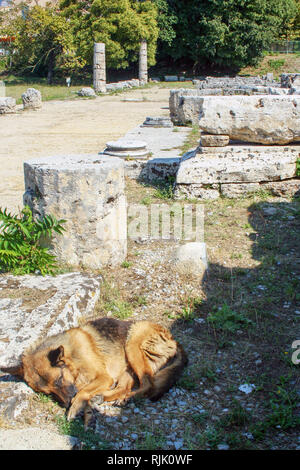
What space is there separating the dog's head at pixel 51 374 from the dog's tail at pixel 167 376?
0.54 meters

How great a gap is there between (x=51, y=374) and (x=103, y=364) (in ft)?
1.27

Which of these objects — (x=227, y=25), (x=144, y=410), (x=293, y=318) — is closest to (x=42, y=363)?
(x=144, y=410)

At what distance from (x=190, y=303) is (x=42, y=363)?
1.75 metres

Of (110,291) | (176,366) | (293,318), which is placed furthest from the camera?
(110,291)

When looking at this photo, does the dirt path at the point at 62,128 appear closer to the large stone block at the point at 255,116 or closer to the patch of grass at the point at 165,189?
the patch of grass at the point at 165,189

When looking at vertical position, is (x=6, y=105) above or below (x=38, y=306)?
above

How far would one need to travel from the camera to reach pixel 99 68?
25.0 m

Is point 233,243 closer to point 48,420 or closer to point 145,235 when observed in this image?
point 145,235

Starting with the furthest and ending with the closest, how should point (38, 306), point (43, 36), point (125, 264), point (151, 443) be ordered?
point (43, 36), point (125, 264), point (38, 306), point (151, 443)

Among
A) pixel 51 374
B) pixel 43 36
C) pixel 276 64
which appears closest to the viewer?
pixel 51 374

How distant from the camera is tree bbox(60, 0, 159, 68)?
87.3 ft

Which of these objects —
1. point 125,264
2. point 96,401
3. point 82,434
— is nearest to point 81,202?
point 125,264

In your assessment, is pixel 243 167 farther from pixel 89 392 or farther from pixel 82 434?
pixel 82 434

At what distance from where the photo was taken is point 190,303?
164 inches
